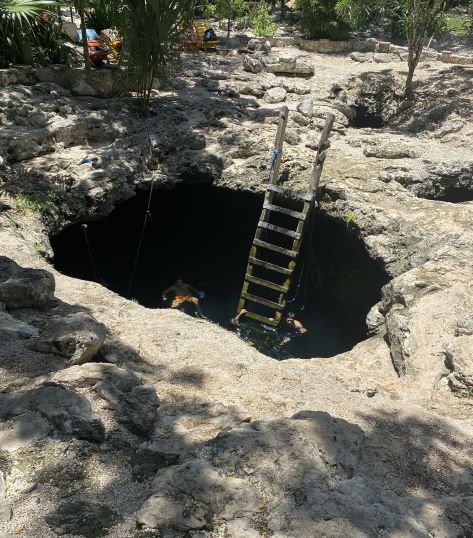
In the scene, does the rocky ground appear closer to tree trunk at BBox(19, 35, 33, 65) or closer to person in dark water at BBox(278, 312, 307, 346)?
tree trunk at BBox(19, 35, 33, 65)

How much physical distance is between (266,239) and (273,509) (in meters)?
9.79

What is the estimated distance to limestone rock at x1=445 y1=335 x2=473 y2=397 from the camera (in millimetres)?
5895

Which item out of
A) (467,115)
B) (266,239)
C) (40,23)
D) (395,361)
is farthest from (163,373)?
(467,115)

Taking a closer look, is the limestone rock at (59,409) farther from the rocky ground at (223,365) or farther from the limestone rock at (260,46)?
the limestone rock at (260,46)

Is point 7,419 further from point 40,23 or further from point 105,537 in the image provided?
point 40,23

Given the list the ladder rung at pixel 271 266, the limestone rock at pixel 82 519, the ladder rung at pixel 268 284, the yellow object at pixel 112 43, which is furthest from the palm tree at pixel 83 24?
the limestone rock at pixel 82 519

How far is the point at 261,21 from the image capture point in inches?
888

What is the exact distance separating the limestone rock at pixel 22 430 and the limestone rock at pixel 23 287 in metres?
2.33

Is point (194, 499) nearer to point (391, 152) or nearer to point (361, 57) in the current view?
point (391, 152)

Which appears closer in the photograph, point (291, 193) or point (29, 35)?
point (291, 193)

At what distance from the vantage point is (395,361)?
22.9 ft

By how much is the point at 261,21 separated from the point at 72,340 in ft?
72.0

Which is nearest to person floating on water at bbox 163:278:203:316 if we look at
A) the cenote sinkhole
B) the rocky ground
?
the cenote sinkhole

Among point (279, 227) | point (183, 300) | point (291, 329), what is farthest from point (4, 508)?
point (291, 329)
